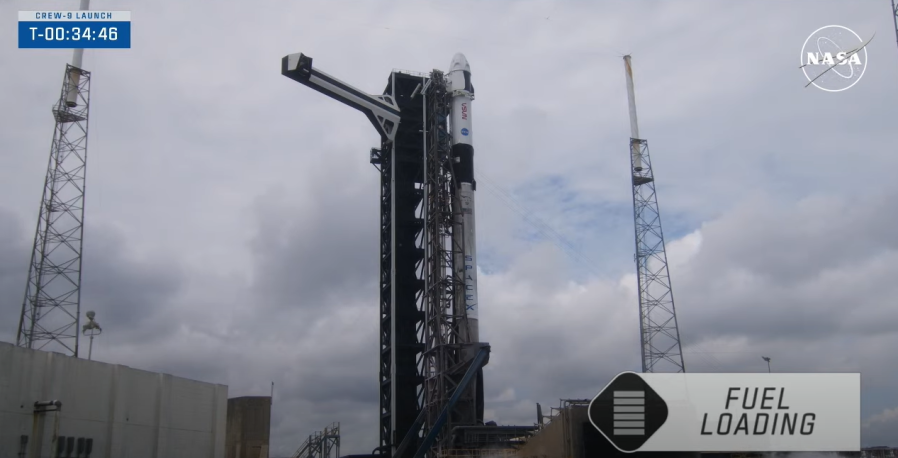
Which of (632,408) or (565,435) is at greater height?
(632,408)

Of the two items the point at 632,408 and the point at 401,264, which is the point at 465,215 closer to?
the point at 401,264

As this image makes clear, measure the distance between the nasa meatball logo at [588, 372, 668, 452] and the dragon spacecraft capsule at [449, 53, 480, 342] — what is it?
1214 inches

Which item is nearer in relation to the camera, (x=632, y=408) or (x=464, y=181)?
(x=632, y=408)

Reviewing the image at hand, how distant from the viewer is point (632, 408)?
24.7 metres

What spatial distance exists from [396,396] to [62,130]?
96.2 ft

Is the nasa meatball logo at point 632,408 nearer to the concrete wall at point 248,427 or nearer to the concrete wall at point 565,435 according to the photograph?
the concrete wall at point 565,435

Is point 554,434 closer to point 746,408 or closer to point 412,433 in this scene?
point 746,408

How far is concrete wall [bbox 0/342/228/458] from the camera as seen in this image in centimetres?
3596

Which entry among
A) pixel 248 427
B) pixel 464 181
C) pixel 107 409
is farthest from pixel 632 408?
pixel 248 427

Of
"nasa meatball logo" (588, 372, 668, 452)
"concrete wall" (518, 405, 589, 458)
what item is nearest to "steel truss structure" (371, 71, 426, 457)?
"concrete wall" (518, 405, 589, 458)

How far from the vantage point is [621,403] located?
80.3 feet

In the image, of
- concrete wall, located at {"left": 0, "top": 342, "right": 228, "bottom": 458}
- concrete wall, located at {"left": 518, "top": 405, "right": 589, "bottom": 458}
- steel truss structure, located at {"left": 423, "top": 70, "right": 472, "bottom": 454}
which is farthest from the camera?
steel truss structure, located at {"left": 423, "top": 70, "right": 472, "bottom": 454}

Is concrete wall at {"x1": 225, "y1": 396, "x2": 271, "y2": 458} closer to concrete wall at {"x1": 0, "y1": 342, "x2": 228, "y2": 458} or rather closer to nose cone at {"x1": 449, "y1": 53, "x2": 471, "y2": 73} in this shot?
concrete wall at {"x1": 0, "y1": 342, "x2": 228, "y2": 458}

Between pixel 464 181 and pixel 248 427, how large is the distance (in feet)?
80.7
